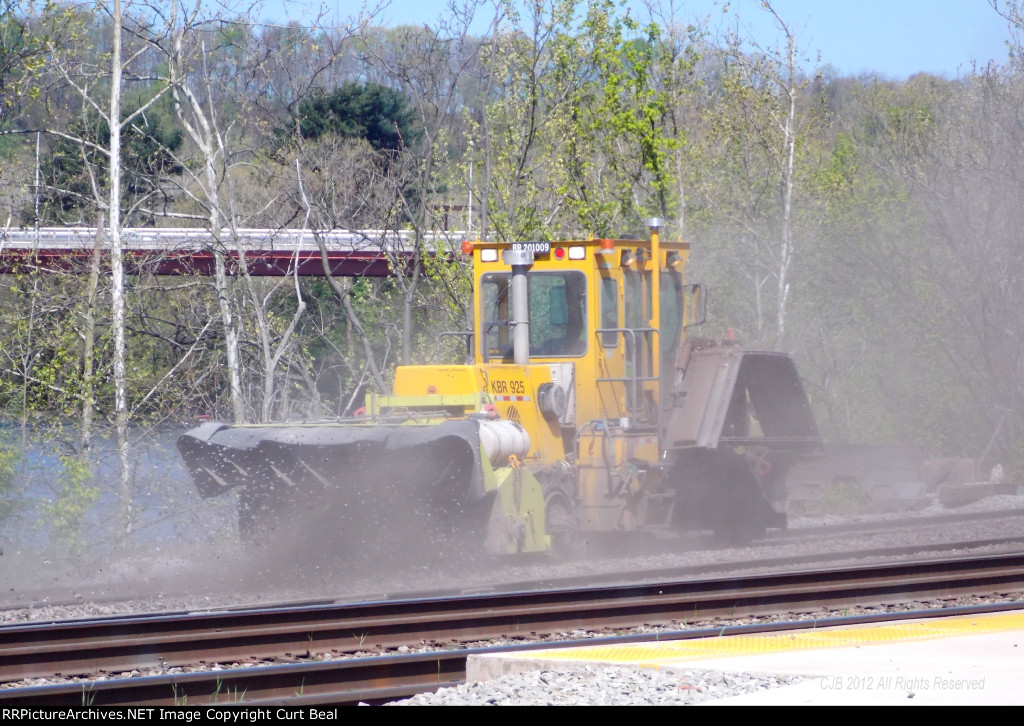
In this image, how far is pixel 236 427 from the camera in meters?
11.0

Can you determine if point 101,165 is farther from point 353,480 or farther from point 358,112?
point 353,480

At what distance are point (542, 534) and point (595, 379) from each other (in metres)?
1.83

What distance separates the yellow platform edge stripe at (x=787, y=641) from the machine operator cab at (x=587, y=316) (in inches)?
190

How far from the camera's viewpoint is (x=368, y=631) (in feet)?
25.9

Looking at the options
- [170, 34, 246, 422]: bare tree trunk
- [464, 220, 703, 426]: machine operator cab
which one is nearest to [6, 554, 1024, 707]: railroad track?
[464, 220, 703, 426]: machine operator cab

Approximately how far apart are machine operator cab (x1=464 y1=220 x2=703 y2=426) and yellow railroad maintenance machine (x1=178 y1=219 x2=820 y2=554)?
17 mm

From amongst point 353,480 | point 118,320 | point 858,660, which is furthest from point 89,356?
point 858,660

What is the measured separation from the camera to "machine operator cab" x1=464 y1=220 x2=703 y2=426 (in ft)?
39.8

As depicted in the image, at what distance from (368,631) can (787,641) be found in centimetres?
280

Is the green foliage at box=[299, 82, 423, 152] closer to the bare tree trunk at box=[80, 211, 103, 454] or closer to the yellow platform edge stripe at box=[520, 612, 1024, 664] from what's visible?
the bare tree trunk at box=[80, 211, 103, 454]

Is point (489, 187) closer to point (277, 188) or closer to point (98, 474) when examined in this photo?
point (277, 188)

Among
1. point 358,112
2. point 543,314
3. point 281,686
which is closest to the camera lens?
point 281,686

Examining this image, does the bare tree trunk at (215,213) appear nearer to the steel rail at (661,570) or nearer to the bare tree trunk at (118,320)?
the bare tree trunk at (118,320)
